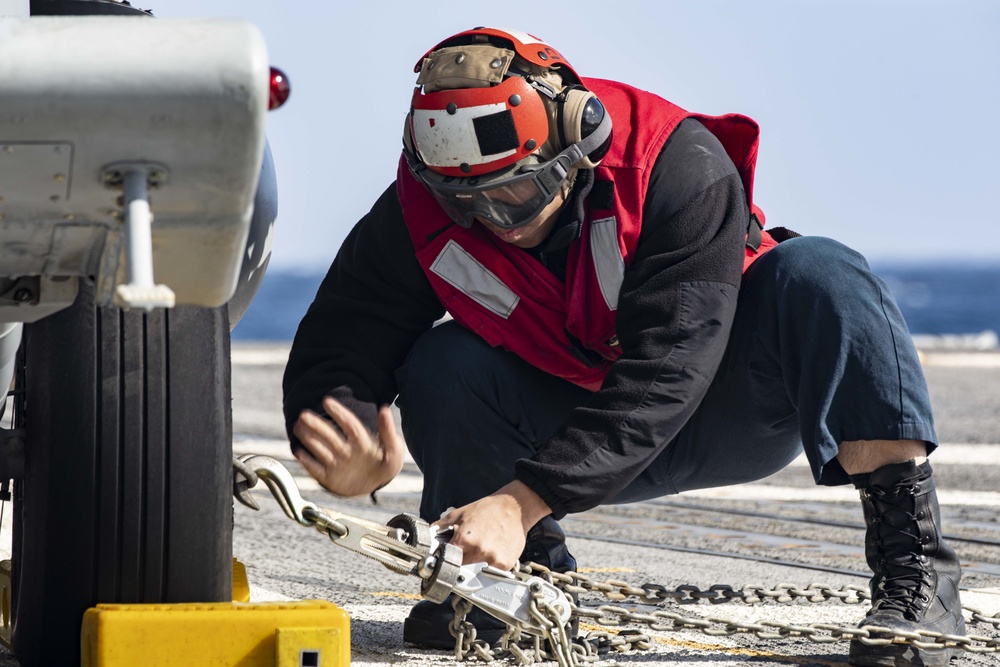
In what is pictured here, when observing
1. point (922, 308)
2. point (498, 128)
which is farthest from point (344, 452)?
point (922, 308)

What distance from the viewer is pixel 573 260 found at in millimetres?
3109

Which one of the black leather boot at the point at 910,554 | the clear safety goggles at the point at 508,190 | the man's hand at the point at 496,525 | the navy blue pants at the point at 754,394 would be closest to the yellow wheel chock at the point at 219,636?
the man's hand at the point at 496,525

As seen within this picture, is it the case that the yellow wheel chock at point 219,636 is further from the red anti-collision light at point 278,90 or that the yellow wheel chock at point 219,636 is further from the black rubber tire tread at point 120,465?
the red anti-collision light at point 278,90

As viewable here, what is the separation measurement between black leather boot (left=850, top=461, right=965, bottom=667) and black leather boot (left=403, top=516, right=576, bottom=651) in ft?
2.26

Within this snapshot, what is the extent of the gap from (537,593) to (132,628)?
0.76 m

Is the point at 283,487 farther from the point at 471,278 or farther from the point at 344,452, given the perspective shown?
the point at 471,278

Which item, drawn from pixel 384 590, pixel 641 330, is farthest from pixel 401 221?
pixel 384 590

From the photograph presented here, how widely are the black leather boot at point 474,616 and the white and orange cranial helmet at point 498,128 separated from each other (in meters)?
0.71

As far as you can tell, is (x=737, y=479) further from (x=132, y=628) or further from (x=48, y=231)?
(x=48, y=231)

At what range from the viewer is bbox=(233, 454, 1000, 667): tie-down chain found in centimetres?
251

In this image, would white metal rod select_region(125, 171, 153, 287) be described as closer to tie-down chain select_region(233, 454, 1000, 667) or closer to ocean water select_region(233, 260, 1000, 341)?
tie-down chain select_region(233, 454, 1000, 667)

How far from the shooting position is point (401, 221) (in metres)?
3.28

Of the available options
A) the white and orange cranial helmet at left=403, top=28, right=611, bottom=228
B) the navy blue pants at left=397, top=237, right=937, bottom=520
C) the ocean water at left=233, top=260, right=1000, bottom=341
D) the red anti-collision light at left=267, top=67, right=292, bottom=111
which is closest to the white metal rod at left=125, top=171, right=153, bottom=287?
the red anti-collision light at left=267, top=67, right=292, bottom=111

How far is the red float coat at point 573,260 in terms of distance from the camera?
302cm
